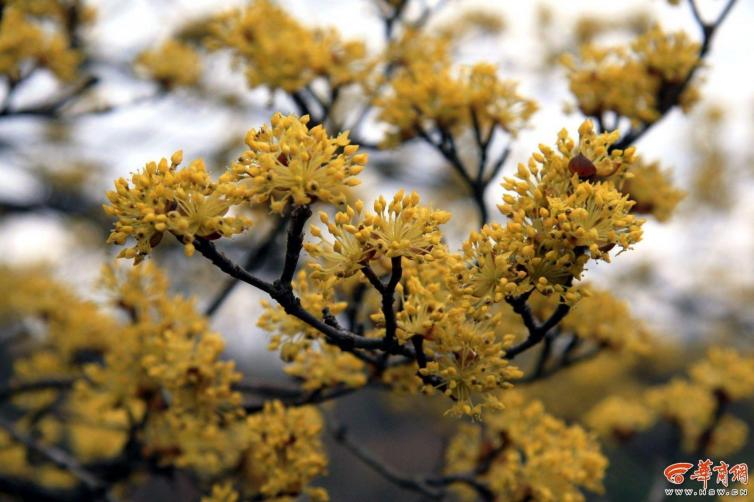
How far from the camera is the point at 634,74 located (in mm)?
2736

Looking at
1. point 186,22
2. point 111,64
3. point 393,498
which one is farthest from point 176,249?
point 393,498

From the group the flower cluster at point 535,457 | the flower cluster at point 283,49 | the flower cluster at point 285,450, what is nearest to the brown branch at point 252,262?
the flower cluster at point 283,49

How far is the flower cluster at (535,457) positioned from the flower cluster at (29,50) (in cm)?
271

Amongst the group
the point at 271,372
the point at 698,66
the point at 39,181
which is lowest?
the point at 698,66

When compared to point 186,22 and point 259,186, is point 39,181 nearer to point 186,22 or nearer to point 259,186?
point 186,22

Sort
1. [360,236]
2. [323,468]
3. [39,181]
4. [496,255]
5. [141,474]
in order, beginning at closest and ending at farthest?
1. [360,236]
2. [496,255]
3. [323,468]
4. [141,474]
5. [39,181]

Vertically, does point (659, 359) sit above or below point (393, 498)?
above

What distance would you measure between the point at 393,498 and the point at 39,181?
720 cm

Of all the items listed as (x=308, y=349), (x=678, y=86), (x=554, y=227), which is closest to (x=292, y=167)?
(x=554, y=227)

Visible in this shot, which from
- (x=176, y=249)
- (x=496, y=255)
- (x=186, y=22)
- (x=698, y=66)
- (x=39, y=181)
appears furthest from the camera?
(x=39, y=181)

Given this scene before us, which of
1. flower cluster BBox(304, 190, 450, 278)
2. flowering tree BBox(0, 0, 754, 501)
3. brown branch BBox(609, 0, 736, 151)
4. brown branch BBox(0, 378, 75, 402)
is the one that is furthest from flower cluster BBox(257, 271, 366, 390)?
brown branch BBox(0, 378, 75, 402)

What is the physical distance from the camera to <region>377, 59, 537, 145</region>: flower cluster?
272 centimetres

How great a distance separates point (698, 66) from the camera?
8.75 ft

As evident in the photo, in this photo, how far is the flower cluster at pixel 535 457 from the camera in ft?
7.52
